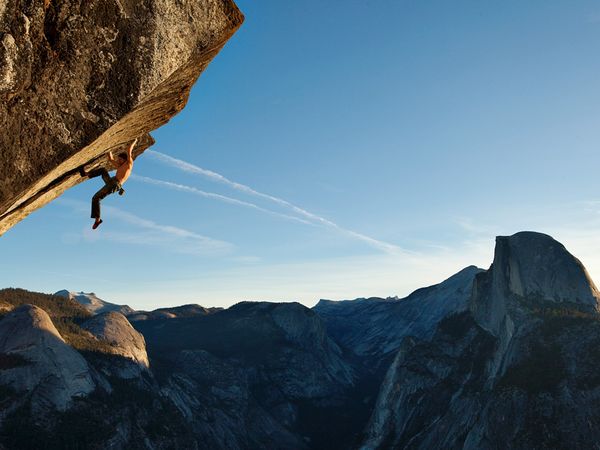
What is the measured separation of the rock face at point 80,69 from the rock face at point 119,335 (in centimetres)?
7965


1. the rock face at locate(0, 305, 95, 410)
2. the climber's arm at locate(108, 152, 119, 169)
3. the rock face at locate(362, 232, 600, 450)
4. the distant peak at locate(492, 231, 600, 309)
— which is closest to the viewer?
the climber's arm at locate(108, 152, 119, 169)

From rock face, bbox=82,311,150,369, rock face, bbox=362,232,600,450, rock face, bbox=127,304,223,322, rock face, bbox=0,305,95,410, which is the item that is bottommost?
rock face, bbox=0,305,95,410

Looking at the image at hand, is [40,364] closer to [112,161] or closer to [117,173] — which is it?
[117,173]

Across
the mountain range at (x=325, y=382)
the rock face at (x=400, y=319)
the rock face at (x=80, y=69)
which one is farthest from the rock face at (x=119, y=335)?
the rock face at (x=80, y=69)

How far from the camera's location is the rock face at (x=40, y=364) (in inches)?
2223

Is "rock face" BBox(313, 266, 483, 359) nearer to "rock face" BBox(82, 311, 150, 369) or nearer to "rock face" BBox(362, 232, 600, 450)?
"rock face" BBox(362, 232, 600, 450)

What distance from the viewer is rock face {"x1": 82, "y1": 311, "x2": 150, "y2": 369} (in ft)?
262

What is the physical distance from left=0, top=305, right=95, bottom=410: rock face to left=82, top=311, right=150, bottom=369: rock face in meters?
14.5

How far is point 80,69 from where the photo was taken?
17.5 ft

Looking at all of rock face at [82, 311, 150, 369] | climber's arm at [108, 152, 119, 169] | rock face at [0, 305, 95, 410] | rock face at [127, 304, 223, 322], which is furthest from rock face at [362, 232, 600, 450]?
rock face at [127, 304, 223, 322]

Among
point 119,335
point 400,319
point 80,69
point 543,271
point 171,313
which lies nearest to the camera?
point 80,69

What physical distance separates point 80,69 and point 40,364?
212 feet

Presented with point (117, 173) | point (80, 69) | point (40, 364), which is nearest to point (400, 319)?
point (40, 364)

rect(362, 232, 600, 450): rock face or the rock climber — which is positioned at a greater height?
rect(362, 232, 600, 450): rock face
